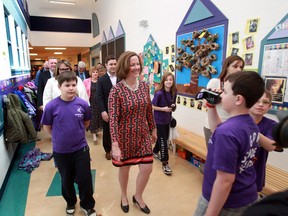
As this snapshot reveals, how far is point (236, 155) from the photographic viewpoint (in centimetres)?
93

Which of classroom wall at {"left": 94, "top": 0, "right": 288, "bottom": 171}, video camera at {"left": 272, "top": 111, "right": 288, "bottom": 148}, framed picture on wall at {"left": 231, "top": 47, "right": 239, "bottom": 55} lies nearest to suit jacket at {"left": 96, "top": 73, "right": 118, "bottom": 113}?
classroom wall at {"left": 94, "top": 0, "right": 288, "bottom": 171}

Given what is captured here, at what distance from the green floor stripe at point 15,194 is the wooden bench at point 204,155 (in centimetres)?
214

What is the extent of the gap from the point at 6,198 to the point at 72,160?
117 centimetres

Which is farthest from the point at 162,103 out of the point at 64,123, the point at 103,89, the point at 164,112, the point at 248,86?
the point at 248,86

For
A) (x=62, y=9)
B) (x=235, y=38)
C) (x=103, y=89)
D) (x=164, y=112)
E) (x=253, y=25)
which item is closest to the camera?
(x=253, y=25)

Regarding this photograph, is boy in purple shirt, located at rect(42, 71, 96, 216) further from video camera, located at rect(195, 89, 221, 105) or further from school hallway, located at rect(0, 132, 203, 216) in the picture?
video camera, located at rect(195, 89, 221, 105)

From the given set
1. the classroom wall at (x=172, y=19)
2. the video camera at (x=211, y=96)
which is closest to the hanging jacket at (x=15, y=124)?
the classroom wall at (x=172, y=19)

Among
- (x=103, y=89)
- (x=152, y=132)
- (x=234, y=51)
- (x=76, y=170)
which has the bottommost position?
(x=76, y=170)

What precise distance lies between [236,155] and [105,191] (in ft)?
6.49

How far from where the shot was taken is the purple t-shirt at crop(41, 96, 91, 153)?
1872mm

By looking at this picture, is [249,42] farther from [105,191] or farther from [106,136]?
[105,191]

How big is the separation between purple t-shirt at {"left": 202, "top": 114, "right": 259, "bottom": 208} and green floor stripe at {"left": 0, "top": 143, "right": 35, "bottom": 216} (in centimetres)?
210

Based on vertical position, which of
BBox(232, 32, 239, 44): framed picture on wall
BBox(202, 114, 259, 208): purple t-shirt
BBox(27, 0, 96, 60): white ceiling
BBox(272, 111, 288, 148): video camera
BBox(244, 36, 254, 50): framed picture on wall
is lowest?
BBox(202, 114, 259, 208): purple t-shirt

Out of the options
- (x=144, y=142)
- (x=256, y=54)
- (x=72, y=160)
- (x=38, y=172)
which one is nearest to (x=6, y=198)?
(x=38, y=172)
